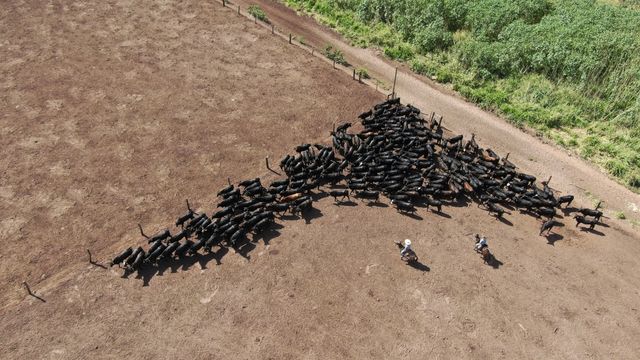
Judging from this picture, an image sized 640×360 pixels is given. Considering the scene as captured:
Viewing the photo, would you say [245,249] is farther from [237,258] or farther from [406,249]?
[406,249]

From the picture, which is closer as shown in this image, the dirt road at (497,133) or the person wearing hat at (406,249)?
the person wearing hat at (406,249)

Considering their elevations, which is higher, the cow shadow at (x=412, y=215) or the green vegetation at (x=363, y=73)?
the green vegetation at (x=363, y=73)

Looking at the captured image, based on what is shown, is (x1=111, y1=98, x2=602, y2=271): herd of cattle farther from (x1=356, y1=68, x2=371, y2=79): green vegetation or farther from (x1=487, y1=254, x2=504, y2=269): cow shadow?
(x1=356, y1=68, x2=371, y2=79): green vegetation

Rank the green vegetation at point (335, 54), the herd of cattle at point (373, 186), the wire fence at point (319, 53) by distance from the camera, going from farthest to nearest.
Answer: the green vegetation at point (335, 54), the wire fence at point (319, 53), the herd of cattle at point (373, 186)

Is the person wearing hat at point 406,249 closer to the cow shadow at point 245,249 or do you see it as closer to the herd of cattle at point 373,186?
the herd of cattle at point 373,186

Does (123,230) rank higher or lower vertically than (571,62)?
lower

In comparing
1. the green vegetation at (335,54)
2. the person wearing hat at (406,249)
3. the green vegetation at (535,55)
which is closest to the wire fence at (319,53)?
the green vegetation at (335,54)

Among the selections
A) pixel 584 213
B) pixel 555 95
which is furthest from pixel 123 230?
pixel 555 95

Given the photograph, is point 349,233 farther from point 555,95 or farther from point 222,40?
point 222,40
